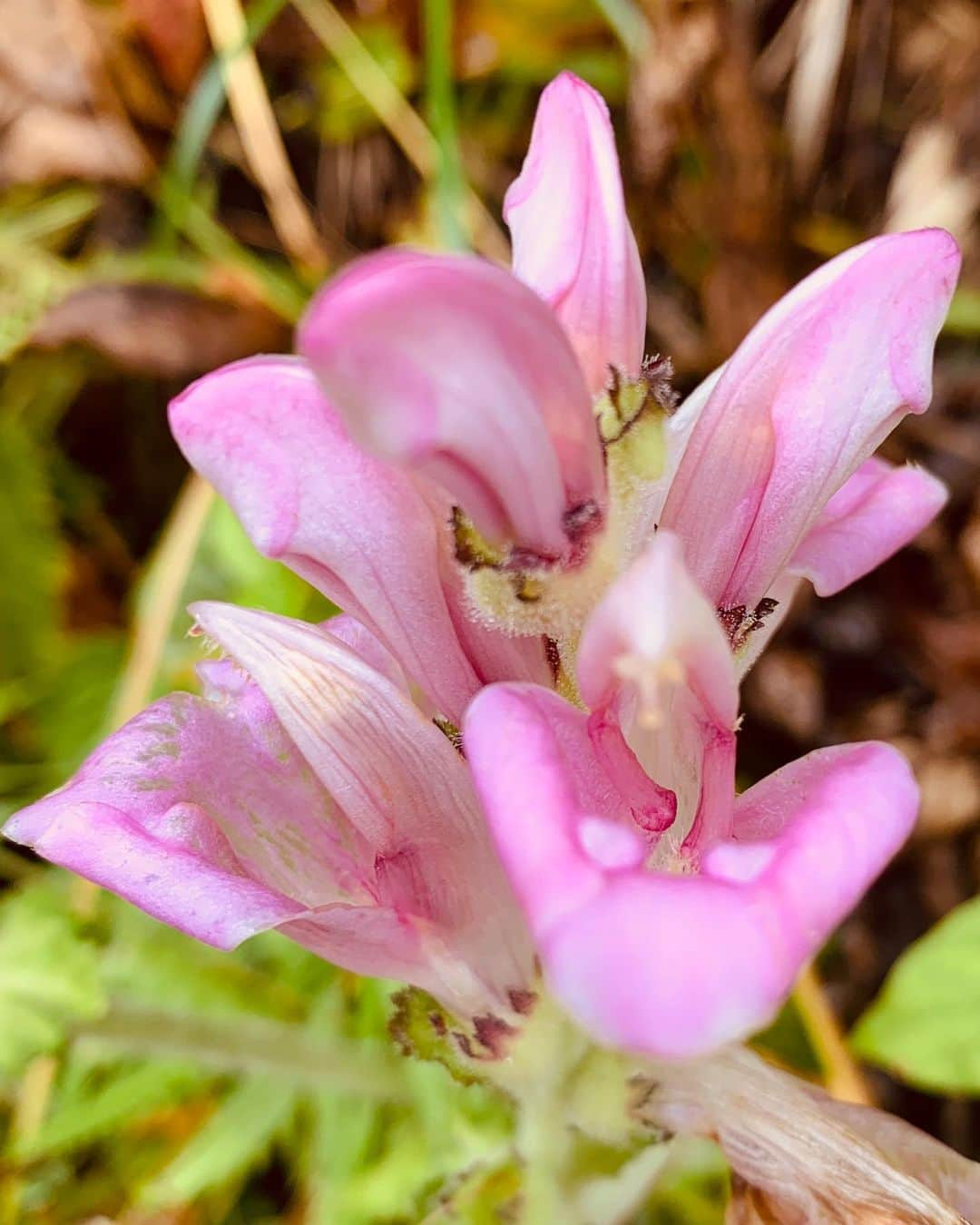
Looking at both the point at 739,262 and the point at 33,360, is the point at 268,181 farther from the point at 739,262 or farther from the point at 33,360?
the point at 739,262

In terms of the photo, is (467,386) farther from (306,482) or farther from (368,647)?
(368,647)

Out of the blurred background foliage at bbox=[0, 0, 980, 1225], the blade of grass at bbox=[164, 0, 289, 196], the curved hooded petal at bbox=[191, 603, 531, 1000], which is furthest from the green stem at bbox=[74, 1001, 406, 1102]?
the blade of grass at bbox=[164, 0, 289, 196]

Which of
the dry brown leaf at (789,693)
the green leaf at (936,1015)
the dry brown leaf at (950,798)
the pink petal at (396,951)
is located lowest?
the dry brown leaf at (950,798)

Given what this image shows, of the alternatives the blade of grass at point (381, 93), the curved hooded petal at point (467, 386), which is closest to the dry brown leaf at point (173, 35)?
the blade of grass at point (381, 93)

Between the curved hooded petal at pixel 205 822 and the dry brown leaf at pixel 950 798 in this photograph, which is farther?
the dry brown leaf at pixel 950 798

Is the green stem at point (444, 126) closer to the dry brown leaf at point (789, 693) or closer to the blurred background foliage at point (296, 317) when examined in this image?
the blurred background foliage at point (296, 317)

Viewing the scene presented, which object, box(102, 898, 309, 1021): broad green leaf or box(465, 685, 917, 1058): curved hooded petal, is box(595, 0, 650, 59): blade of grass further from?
box(465, 685, 917, 1058): curved hooded petal
